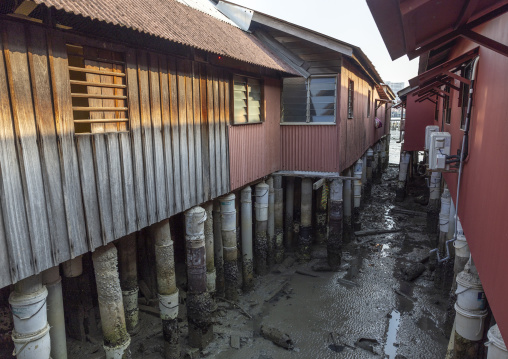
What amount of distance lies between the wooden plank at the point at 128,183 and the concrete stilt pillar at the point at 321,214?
909cm

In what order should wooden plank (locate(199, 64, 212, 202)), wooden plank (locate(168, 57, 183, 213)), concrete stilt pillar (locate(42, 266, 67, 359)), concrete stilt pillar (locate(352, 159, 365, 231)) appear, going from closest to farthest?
concrete stilt pillar (locate(42, 266, 67, 359)) < wooden plank (locate(168, 57, 183, 213)) < wooden plank (locate(199, 64, 212, 202)) < concrete stilt pillar (locate(352, 159, 365, 231))

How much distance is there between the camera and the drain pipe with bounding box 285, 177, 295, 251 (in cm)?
1314

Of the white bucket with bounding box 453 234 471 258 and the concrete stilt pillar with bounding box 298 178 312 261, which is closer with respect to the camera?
the white bucket with bounding box 453 234 471 258

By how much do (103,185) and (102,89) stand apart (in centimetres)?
148

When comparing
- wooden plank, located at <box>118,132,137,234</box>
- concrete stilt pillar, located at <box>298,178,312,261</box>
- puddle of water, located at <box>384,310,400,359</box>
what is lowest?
puddle of water, located at <box>384,310,400,359</box>

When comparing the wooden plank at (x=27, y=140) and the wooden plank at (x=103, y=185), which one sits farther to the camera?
the wooden plank at (x=103, y=185)

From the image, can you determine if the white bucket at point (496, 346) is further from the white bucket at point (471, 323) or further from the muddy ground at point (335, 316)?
the muddy ground at point (335, 316)

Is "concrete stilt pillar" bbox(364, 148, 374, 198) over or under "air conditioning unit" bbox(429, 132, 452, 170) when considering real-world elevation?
under

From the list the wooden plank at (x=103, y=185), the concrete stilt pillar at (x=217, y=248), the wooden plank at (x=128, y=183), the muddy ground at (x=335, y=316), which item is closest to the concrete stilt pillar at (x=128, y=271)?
the muddy ground at (x=335, y=316)

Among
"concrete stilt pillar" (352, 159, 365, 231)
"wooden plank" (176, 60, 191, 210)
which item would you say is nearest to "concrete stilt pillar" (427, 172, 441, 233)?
"concrete stilt pillar" (352, 159, 365, 231)

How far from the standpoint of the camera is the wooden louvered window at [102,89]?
5.30 metres

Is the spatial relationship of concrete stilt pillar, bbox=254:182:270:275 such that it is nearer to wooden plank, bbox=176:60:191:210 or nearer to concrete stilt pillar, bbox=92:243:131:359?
wooden plank, bbox=176:60:191:210

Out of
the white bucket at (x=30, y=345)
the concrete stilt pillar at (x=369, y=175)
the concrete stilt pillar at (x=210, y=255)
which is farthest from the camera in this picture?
the concrete stilt pillar at (x=369, y=175)

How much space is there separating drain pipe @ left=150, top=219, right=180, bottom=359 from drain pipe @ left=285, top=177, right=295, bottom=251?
6504 millimetres
